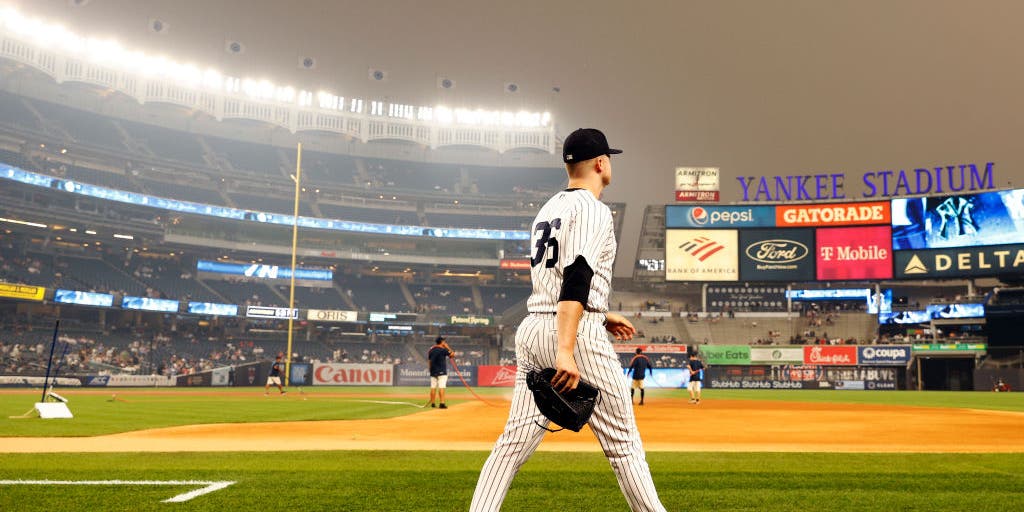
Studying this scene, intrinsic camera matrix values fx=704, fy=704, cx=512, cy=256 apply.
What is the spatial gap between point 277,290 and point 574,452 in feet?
183

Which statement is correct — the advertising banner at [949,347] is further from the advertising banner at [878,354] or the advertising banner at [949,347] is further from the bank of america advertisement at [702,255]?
the bank of america advertisement at [702,255]

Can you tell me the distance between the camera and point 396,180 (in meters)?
72.8

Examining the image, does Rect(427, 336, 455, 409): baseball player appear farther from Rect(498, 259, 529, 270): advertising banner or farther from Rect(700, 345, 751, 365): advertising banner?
Rect(498, 259, 529, 270): advertising banner

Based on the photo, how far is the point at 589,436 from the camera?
39.9ft

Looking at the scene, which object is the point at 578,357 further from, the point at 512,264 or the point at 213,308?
the point at 512,264

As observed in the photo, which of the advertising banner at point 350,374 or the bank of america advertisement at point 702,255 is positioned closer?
the advertising banner at point 350,374

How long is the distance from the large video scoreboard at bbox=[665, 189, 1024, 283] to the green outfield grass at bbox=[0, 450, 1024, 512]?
137 feet

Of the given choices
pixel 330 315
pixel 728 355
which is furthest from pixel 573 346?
pixel 330 315

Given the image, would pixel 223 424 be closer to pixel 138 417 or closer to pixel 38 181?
pixel 138 417

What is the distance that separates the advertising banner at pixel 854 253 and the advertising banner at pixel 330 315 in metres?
35.4

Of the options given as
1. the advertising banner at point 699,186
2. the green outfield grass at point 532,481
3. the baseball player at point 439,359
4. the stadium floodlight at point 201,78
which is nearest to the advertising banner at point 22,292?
the stadium floodlight at point 201,78

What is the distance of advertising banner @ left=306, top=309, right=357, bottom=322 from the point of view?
182 feet

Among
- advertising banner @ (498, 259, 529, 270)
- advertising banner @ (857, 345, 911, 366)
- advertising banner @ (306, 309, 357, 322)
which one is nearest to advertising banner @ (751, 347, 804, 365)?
advertising banner @ (857, 345, 911, 366)

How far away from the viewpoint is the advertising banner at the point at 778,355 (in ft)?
156
